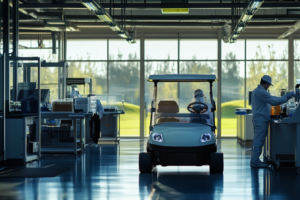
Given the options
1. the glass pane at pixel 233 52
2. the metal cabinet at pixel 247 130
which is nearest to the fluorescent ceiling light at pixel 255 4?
the metal cabinet at pixel 247 130

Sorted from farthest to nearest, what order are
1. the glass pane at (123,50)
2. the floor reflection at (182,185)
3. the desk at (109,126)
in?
the glass pane at (123,50), the desk at (109,126), the floor reflection at (182,185)

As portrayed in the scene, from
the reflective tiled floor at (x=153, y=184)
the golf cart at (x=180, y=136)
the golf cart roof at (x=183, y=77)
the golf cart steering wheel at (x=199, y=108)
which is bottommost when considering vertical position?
the reflective tiled floor at (x=153, y=184)

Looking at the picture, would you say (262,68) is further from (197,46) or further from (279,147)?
(279,147)

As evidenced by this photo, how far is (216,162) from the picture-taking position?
19.8 ft

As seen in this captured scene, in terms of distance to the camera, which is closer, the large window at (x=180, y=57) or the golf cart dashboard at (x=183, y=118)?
the golf cart dashboard at (x=183, y=118)

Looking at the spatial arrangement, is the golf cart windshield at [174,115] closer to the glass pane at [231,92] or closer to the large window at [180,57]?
the large window at [180,57]


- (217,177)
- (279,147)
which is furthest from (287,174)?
(217,177)

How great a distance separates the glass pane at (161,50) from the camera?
47.6 feet

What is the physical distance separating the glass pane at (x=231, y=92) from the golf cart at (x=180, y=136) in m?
8.21

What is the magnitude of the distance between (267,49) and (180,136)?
9.72 metres

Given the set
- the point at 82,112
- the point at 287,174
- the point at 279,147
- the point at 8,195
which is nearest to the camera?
the point at 8,195

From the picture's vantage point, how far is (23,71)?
10.2 metres

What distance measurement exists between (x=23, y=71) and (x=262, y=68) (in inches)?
333

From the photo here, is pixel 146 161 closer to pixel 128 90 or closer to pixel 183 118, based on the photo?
pixel 183 118
